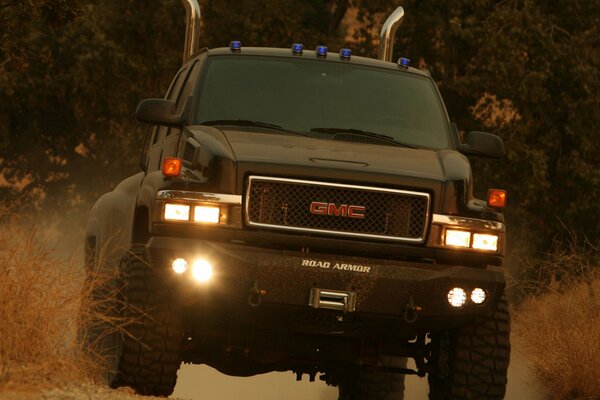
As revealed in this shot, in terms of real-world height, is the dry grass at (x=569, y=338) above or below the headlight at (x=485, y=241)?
below

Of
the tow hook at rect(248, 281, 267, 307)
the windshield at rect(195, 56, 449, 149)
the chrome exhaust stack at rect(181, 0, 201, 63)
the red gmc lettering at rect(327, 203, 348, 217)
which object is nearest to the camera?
the tow hook at rect(248, 281, 267, 307)

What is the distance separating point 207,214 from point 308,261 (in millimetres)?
601

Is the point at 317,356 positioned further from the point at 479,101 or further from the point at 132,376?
the point at 479,101

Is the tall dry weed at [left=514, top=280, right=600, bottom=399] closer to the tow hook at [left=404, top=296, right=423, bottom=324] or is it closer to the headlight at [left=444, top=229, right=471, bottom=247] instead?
the headlight at [left=444, top=229, right=471, bottom=247]

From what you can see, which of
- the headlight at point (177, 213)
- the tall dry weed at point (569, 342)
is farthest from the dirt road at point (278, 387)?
the headlight at point (177, 213)

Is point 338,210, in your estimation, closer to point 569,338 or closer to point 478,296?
point 478,296

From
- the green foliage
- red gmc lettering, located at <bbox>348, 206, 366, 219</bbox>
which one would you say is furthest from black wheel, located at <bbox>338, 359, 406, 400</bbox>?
the green foliage

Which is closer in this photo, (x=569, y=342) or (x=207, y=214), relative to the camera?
(x=207, y=214)

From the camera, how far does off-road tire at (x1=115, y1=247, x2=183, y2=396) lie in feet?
27.6

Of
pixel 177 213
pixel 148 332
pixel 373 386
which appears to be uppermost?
pixel 177 213

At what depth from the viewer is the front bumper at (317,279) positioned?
8.12 m

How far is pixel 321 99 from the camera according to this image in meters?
9.69

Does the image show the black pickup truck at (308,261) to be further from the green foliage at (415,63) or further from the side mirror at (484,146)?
the green foliage at (415,63)

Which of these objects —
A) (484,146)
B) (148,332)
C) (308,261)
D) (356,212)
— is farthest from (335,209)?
(484,146)
